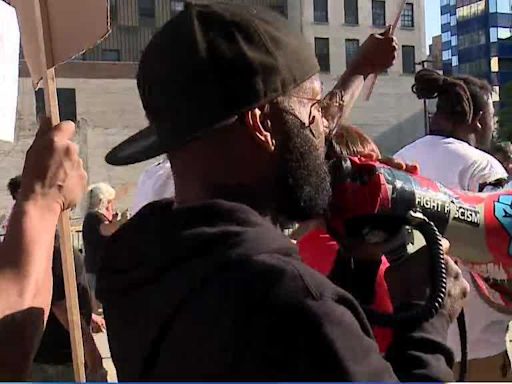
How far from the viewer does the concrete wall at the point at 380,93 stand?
43719mm

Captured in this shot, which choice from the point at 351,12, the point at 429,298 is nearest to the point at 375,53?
the point at 429,298

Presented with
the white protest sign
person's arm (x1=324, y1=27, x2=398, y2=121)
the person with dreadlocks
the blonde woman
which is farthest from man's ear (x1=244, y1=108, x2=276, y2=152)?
the blonde woman

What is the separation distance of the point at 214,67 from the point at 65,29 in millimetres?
1024

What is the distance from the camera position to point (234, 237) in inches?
53.1

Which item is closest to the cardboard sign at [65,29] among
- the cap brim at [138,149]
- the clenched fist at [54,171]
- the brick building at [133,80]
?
the clenched fist at [54,171]

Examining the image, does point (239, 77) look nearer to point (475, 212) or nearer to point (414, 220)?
point (414, 220)

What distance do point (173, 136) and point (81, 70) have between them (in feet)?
116

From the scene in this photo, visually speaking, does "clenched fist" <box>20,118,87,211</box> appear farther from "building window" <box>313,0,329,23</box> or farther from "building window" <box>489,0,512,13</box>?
"building window" <box>489,0,512,13</box>

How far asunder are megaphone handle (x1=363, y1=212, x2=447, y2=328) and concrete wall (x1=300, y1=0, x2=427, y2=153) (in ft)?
136

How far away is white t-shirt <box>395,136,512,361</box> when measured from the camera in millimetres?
3123

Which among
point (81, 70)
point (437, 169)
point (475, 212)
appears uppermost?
point (475, 212)

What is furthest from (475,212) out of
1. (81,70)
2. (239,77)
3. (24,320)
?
(81,70)

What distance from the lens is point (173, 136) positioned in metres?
1.46

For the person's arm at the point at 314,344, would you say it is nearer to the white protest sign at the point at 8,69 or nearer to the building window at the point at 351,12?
the white protest sign at the point at 8,69
